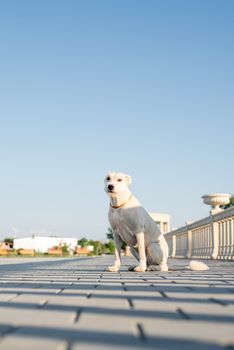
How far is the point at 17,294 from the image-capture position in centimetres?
383

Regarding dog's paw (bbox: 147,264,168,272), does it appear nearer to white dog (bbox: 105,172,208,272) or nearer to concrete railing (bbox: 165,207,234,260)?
white dog (bbox: 105,172,208,272)

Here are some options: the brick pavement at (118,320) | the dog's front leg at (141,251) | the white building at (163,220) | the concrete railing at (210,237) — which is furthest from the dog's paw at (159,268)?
the white building at (163,220)

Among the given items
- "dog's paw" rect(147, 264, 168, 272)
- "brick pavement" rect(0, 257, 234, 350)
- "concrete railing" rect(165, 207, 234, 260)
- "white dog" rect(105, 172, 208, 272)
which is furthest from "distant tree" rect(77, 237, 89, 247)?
"brick pavement" rect(0, 257, 234, 350)

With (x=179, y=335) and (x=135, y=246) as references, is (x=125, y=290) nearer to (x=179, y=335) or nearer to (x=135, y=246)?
(x=179, y=335)

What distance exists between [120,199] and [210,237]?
8.70m

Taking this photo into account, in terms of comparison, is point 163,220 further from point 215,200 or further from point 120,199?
point 120,199

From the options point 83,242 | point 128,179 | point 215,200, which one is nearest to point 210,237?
point 215,200

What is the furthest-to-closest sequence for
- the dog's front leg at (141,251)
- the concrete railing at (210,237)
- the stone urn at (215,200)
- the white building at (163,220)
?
1. the white building at (163,220)
2. the stone urn at (215,200)
3. the concrete railing at (210,237)
4. the dog's front leg at (141,251)

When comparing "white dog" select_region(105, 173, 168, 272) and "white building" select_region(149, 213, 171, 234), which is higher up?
"white building" select_region(149, 213, 171, 234)

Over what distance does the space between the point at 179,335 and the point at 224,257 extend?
11.7 meters

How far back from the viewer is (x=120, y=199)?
22.7ft

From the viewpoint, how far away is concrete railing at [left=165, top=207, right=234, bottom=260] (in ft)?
41.7

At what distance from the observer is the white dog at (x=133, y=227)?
6.78 meters

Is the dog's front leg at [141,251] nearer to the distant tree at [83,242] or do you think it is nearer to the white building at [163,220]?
the white building at [163,220]
